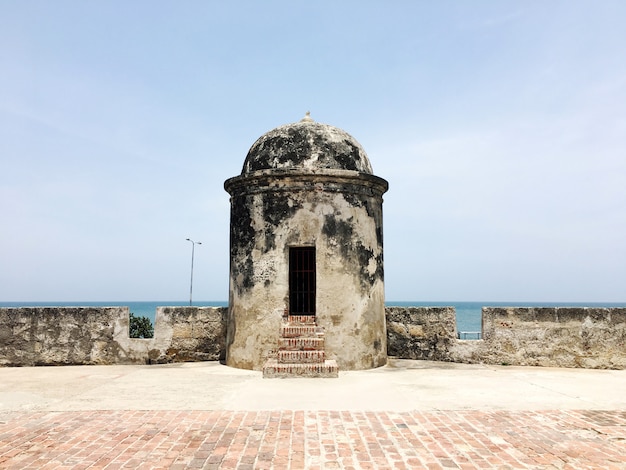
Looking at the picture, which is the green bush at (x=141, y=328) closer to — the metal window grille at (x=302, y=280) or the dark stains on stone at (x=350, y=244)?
the metal window grille at (x=302, y=280)

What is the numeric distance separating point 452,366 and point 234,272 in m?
4.97

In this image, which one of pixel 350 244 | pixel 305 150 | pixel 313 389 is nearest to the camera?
pixel 313 389

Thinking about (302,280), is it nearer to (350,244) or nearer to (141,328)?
(350,244)

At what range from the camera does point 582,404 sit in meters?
6.46

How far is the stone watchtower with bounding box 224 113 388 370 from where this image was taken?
9656 mm

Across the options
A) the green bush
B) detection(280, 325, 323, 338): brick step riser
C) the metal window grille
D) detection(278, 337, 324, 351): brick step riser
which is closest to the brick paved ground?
detection(278, 337, 324, 351): brick step riser

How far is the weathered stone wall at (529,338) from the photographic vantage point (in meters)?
10.1

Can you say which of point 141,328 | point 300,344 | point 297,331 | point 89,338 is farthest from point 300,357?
point 141,328

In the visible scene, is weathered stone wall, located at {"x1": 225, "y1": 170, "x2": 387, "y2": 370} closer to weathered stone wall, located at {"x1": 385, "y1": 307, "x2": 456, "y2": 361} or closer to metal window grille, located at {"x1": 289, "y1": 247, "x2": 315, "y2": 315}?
metal window grille, located at {"x1": 289, "y1": 247, "x2": 315, "y2": 315}

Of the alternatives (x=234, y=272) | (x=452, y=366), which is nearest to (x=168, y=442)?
(x=234, y=272)

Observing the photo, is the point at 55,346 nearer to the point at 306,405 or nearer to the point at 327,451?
the point at 306,405

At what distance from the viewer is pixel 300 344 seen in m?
9.07

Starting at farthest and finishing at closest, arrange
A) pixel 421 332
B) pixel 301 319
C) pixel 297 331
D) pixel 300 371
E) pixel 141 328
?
1. pixel 141 328
2. pixel 421 332
3. pixel 301 319
4. pixel 297 331
5. pixel 300 371

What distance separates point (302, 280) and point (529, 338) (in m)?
5.00
